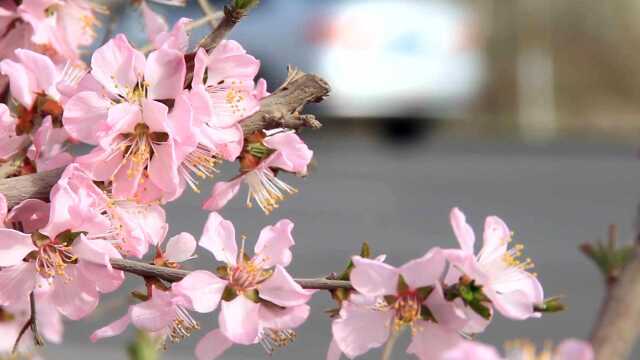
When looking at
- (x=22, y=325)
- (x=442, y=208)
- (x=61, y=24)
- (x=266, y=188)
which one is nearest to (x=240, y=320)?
(x=266, y=188)

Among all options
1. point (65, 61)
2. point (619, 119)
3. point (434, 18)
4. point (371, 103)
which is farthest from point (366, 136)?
point (65, 61)

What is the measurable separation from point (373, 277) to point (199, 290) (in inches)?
7.5

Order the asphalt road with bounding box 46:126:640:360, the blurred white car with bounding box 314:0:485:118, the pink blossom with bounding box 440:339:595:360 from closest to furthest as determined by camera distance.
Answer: the pink blossom with bounding box 440:339:595:360
the asphalt road with bounding box 46:126:640:360
the blurred white car with bounding box 314:0:485:118

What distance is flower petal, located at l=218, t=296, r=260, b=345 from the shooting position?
138 cm

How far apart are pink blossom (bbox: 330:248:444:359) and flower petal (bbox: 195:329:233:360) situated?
0.46 feet

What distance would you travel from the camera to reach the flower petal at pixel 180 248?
1.52 meters

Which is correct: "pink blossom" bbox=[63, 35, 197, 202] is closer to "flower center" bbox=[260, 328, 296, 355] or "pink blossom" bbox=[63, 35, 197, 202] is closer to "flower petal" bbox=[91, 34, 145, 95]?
"flower petal" bbox=[91, 34, 145, 95]

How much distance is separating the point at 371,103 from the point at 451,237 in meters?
5.47

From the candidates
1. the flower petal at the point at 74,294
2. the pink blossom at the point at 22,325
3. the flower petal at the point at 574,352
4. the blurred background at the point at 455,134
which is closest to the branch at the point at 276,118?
the flower petal at the point at 74,294

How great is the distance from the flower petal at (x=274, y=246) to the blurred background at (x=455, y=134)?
4244 mm

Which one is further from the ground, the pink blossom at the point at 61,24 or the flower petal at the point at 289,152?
the flower petal at the point at 289,152

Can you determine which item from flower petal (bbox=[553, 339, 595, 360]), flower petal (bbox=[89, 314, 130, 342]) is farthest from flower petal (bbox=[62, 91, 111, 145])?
flower petal (bbox=[553, 339, 595, 360])

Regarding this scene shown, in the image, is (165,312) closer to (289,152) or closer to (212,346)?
(212,346)

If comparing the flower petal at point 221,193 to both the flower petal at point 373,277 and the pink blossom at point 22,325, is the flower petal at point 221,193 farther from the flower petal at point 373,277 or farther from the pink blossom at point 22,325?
the pink blossom at point 22,325
